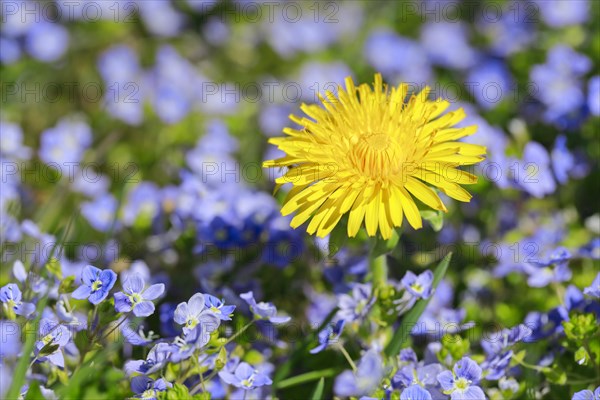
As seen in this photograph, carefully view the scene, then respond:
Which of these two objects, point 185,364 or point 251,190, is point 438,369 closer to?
point 185,364

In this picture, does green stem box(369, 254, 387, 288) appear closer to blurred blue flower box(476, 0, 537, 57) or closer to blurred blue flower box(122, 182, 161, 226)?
blurred blue flower box(122, 182, 161, 226)

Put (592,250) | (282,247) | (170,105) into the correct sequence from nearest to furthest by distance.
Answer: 1. (592,250)
2. (282,247)
3. (170,105)

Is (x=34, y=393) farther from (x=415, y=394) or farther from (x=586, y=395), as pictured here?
(x=586, y=395)

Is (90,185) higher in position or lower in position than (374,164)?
lower

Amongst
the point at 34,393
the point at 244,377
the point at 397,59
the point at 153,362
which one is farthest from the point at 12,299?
the point at 397,59

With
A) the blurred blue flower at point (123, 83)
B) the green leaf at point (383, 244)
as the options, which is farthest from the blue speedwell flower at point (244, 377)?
the blurred blue flower at point (123, 83)

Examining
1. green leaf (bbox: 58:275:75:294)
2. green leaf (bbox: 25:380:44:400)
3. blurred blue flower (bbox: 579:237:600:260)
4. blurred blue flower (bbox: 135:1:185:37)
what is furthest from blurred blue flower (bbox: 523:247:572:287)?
→ blurred blue flower (bbox: 135:1:185:37)

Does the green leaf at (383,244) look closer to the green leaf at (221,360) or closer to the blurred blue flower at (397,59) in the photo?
the green leaf at (221,360)
